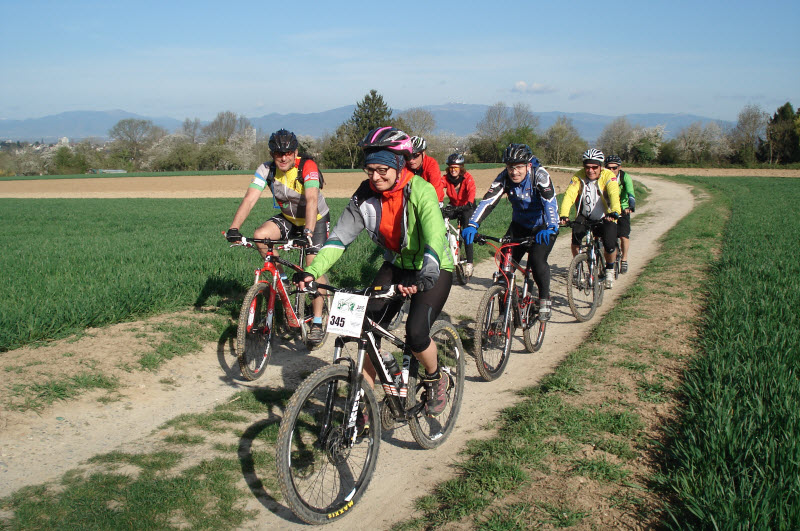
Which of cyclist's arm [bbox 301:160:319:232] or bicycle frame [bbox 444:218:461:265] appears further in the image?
bicycle frame [bbox 444:218:461:265]

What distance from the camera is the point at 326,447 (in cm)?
335

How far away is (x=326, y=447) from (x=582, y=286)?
5561 millimetres

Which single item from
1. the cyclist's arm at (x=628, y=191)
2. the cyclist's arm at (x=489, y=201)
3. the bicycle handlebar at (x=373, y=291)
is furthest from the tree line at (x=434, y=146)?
the bicycle handlebar at (x=373, y=291)

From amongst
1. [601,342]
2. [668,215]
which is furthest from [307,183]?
[668,215]

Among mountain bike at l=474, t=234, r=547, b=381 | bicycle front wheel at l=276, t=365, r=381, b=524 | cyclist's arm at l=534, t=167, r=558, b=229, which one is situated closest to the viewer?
bicycle front wheel at l=276, t=365, r=381, b=524

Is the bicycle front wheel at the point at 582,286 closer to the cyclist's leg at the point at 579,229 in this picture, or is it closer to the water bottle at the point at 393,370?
the cyclist's leg at the point at 579,229

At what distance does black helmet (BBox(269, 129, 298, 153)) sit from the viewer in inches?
229

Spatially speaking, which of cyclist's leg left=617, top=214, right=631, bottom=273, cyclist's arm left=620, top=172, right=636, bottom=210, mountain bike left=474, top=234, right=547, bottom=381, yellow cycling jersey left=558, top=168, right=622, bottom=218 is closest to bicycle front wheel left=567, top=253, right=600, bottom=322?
yellow cycling jersey left=558, top=168, right=622, bottom=218

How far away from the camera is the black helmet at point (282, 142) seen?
19.1 feet

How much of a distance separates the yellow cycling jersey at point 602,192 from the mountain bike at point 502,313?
8.24 ft

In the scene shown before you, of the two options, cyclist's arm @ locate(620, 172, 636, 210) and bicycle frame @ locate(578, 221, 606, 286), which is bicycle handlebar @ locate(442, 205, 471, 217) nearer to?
bicycle frame @ locate(578, 221, 606, 286)

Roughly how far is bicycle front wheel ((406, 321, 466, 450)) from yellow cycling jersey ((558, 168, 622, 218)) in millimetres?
4584

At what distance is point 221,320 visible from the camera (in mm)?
7039

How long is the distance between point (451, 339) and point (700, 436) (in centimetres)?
188
